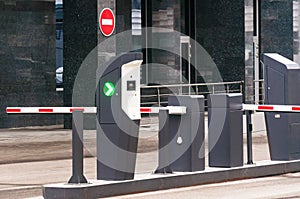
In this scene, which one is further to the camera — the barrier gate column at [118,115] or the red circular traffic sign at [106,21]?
the red circular traffic sign at [106,21]

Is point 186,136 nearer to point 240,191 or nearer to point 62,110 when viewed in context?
point 240,191

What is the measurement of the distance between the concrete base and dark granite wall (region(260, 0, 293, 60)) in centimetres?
1539

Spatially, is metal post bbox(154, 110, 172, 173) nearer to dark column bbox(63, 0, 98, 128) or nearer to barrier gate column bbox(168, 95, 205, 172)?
barrier gate column bbox(168, 95, 205, 172)

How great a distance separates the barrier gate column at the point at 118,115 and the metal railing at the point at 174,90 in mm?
13925

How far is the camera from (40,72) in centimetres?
2434

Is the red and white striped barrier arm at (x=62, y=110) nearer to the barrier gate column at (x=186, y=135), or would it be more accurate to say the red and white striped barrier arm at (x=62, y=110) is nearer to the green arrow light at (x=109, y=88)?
the barrier gate column at (x=186, y=135)

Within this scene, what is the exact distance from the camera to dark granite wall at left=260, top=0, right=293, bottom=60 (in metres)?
30.0

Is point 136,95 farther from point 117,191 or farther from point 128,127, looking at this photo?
point 117,191

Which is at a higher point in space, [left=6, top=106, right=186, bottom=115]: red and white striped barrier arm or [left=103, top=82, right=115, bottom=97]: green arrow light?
[left=103, top=82, right=115, bottom=97]: green arrow light

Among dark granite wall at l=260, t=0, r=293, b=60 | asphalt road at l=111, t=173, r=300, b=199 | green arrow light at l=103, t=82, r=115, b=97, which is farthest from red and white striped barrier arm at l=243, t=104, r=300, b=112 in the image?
dark granite wall at l=260, t=0, r=293, b=60

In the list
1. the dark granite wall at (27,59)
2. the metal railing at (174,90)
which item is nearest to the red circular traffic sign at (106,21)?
the dark granite wall at (27,59)

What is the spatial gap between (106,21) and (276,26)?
32.4 feet

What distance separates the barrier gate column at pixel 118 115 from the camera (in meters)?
12.0

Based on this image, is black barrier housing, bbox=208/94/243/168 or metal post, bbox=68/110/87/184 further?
black barrier housing, bbox=208/94/243/168
